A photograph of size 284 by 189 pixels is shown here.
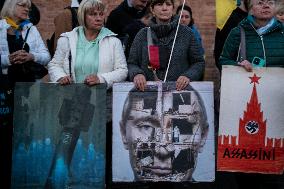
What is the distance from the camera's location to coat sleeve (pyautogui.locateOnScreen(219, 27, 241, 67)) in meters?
5.32

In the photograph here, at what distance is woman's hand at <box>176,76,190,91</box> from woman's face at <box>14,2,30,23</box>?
1.76m

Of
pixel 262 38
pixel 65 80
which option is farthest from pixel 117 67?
pixel 262 38

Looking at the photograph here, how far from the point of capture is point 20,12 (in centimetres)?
595

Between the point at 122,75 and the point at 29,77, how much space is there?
3.28ft

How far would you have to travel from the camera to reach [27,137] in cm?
544

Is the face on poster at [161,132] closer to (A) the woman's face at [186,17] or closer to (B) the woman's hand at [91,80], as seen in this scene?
(B) the woman's hand at [91,80]

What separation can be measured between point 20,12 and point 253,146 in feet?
8.31

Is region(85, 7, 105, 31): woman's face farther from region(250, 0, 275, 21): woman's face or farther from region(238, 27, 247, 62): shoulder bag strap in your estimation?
region(250, 0, 275, 21): woman's face

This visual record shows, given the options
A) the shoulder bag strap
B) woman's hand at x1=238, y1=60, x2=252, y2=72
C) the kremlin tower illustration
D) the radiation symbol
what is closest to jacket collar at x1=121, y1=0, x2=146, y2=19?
the shoulder bag strap

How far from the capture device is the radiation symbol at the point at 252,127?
516cm

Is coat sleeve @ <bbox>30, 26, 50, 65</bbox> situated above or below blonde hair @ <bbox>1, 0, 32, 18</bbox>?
below

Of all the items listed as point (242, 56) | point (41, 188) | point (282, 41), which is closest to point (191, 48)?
point (242, 56)

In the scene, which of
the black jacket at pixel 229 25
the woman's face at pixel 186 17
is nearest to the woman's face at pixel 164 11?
the black jacket at pixel 229 25

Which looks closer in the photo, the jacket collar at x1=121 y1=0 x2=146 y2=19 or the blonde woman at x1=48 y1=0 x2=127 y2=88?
the blonde woman at x1=48 y1=0 x2=127 y2=88
